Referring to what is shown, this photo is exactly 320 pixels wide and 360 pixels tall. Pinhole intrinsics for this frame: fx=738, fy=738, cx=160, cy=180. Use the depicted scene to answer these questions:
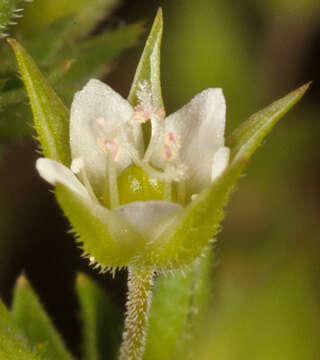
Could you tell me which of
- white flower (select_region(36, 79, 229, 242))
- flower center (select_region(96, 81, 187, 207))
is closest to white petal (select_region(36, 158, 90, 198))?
white flower (select_region(36, 79, 229, 242))

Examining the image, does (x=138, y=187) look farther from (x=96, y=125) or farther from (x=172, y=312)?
(x=172, y=312)

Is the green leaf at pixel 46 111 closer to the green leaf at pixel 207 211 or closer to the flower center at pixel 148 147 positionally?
the flower center at pixel 148 147

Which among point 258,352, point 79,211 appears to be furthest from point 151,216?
point 258,352

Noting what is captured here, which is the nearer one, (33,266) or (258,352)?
(258,352)

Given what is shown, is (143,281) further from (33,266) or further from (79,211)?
(33,266)

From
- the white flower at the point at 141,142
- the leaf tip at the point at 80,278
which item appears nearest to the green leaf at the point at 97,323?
the leaf tip at the point at 80,278

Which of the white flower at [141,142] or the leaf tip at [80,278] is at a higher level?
the white flower at [141,142]

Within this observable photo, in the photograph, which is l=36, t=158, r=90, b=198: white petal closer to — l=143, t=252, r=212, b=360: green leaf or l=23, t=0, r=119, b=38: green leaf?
l=143, t=252, r=212, b=360: green leaf
